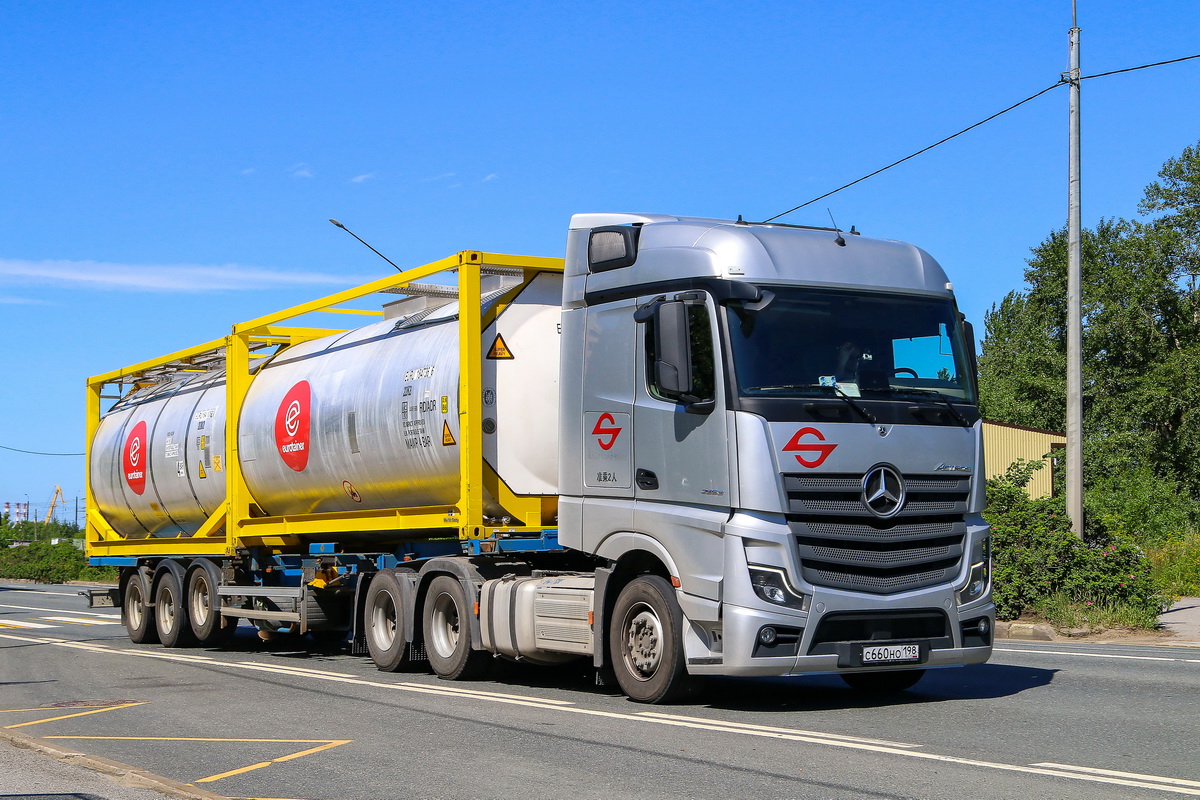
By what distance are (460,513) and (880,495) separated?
4.32 metres

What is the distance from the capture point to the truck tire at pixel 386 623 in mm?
13211

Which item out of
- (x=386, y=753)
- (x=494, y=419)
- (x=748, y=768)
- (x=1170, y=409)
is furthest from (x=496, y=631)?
(x=1170, y=409)

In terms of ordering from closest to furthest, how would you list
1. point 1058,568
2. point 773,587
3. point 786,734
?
point 786,734 → point 773,587 → point 1058,568

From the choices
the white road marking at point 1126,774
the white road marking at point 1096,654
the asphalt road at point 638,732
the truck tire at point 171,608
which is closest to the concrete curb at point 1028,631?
the white road marking at point 1096,654

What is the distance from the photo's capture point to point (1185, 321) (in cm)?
5362

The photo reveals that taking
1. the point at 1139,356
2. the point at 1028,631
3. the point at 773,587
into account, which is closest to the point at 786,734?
the point at 773,587

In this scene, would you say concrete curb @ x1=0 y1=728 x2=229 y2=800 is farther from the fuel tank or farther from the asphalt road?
the fuel tank

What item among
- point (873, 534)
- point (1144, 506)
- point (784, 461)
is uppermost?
point (784, 461)

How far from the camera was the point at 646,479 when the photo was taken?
10133 mm

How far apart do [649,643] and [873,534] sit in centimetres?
189

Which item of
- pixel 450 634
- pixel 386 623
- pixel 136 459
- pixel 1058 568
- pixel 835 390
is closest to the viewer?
pixel 835 390

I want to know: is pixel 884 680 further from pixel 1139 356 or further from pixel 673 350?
pixel 1139 356

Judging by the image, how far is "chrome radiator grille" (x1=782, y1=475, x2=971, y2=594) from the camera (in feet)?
30.4

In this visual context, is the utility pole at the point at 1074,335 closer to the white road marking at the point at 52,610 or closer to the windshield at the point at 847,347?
the windshield at the point at 847,347
